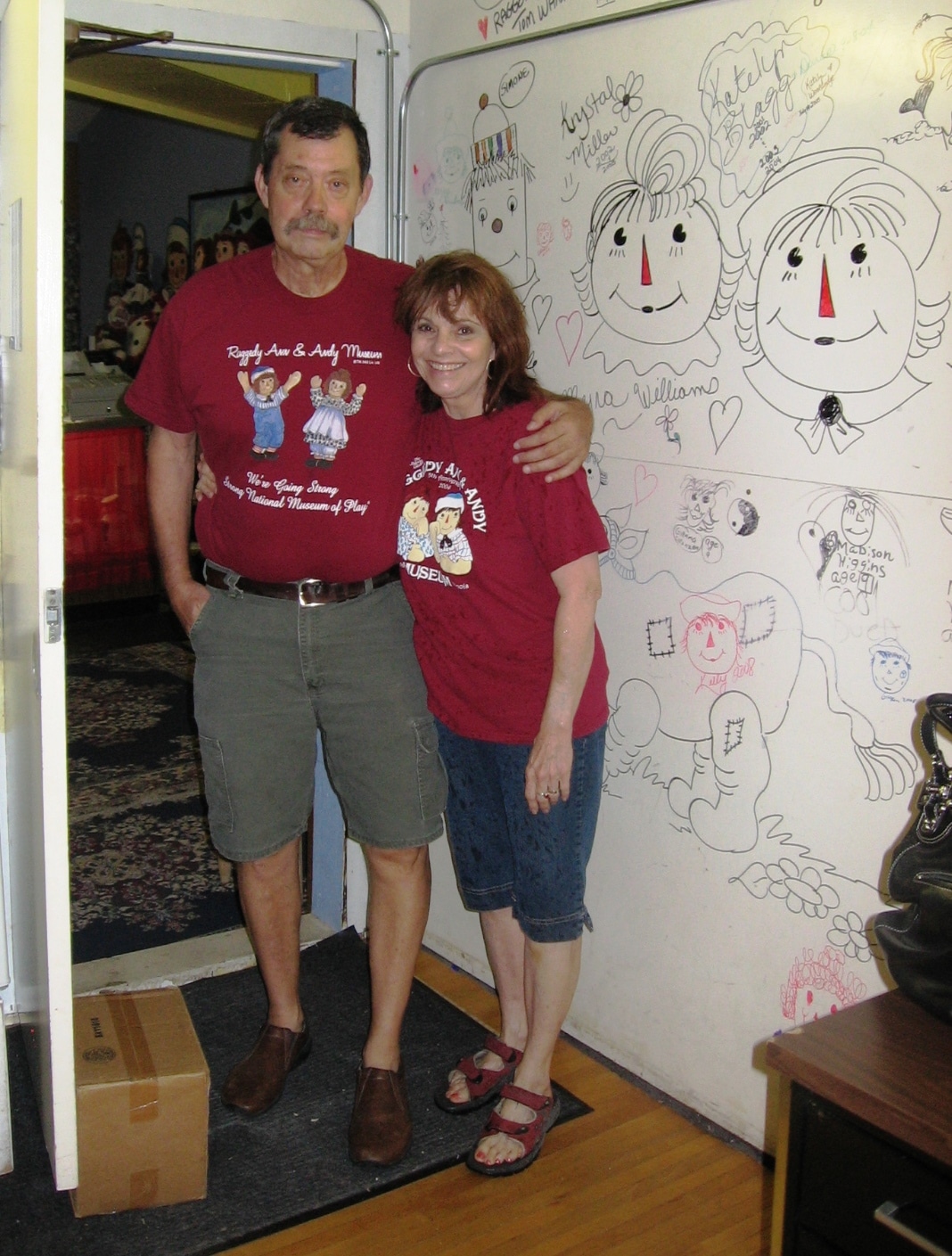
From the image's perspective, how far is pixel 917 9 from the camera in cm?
160

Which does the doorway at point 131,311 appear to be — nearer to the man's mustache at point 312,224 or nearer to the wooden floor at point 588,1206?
the man's mustache at point 312,224

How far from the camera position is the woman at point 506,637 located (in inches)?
73.0

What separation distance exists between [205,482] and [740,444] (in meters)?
0.89

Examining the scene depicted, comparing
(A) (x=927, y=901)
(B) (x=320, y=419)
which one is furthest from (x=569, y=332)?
(A) (x=927, y=901)

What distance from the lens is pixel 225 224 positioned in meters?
6.21

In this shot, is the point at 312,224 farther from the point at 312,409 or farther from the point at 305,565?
the point at 305,565

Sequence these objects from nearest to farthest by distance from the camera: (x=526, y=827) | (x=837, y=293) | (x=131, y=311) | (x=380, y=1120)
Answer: (x=837, y=293)
(x=526, y=827)
(x=380, y=1120)
(x=131, y=311)

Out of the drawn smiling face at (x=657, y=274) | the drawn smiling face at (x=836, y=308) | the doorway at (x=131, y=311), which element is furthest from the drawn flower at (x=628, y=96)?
the doorway at (x=131, y=311)

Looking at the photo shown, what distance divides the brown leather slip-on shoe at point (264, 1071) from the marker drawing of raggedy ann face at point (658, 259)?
134 centimetres

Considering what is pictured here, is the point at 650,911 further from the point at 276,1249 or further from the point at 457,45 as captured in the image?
the point at 457,45

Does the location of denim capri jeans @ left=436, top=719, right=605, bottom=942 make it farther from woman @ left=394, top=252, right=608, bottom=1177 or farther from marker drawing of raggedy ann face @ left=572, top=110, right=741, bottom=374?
marker drawing of raggedy ann face @ left=572, top=110, right=741, bottom=374

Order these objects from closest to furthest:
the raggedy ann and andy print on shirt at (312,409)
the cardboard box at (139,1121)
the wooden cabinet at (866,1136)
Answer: the wooden cabinet at (866,1136), the cardboard box at (139,1121), the raggedy ann and andy print on shirt at (312,409)

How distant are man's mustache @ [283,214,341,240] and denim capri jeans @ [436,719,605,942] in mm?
814

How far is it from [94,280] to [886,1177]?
7.93 metres
